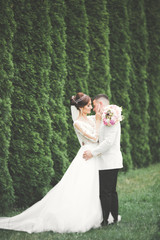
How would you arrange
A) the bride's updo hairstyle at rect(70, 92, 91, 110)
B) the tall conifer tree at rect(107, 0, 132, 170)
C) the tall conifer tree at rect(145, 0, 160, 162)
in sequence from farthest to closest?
1. the tall conifer tree at rect(145, 0, 160, 162)
2. the tall conifer tree at rect(107, 0, 132, 170)
3. the bride's updo hairstyle at rect(70, 92, 91, 110)

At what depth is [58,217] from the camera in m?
4.67

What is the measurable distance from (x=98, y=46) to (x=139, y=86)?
7.33 feet

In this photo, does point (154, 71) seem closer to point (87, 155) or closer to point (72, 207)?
point (87, 155)

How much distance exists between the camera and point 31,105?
5.92 m

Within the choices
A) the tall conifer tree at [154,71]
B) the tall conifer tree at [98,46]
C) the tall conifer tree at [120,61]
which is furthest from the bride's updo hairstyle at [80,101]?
the tall conifer tree at [154,71]

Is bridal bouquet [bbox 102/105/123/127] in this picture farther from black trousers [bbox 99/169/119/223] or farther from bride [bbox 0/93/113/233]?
black trousers [bbox 99/169/119/223]

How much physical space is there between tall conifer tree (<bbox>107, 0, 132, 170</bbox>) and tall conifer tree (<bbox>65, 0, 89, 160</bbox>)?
1591mm

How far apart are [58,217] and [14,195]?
149 cm

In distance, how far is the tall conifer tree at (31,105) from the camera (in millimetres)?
5824

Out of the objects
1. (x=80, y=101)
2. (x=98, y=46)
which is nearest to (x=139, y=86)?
(x=98, y=46)

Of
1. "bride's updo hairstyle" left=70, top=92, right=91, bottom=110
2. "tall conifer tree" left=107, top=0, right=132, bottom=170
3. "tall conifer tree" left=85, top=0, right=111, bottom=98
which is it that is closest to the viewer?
"bride's updo hairstyle" left=70, top=92, right=91, bottom=110

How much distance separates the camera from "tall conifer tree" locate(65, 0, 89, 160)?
7.05m

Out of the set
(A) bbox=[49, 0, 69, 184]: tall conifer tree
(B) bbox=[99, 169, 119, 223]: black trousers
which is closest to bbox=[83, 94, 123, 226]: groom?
(B) bbox=[99, 169, 119, 223]: black trousers

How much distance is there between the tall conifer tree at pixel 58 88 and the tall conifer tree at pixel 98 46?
1.26 metres
